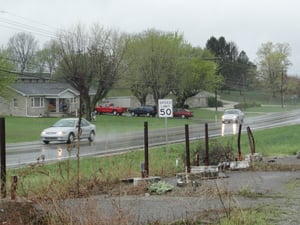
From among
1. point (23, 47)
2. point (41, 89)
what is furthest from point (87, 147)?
point (23, 47)

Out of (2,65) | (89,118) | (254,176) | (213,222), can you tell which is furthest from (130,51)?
(213,222)

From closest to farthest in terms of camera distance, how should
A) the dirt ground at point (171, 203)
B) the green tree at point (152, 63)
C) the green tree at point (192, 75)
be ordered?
the dirt ground at point (171, 203)
the green tree at point (152, 63)
the green tree at point (192, 75)

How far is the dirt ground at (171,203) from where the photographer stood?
7090 mm

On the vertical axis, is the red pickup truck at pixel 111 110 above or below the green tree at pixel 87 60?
below

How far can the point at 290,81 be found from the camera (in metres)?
137

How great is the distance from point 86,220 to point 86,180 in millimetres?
5344

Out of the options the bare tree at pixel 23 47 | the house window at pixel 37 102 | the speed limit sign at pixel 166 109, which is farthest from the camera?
the bare tree at pixel 23 47

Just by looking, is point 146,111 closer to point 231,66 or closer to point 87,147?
point 87,147

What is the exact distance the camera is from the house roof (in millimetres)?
78750

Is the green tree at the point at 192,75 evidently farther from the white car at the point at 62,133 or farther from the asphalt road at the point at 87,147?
the white car at the point at 62,133

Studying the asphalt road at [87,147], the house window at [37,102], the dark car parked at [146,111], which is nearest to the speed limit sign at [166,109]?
the asphalt road at [87,147]

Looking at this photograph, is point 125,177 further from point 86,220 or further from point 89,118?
point 89,118

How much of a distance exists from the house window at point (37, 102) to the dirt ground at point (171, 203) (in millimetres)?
67641

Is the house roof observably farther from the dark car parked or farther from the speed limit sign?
the speed limit sign
